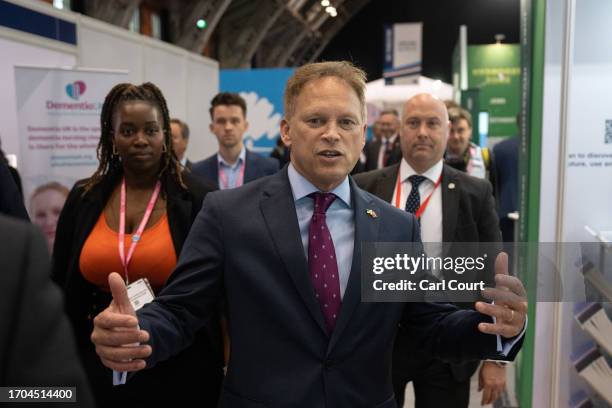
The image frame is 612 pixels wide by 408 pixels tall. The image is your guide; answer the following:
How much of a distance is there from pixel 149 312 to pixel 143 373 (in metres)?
0.83

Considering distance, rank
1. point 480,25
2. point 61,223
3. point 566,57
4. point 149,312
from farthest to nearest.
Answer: point 480,25 → point 566,57 → point 61,223 → point 149,312

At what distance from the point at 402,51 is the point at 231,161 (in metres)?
9.48

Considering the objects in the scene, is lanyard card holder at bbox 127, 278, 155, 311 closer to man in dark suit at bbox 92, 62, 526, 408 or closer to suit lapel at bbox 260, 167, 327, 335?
man in dark suit at bbox 92, 62, 526, 408

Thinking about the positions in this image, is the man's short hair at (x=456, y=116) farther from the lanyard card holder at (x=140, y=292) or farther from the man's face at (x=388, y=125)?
the lanyard card holder at (x=140, y=292)

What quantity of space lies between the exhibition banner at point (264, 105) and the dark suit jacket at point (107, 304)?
6481mm

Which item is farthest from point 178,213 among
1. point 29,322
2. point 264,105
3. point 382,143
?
point 264,105

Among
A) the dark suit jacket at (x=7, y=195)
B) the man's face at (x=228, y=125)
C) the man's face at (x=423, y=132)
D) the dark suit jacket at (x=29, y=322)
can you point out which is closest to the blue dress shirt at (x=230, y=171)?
the man's face at (x=228, y=125)

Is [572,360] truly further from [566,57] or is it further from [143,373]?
[143,373]

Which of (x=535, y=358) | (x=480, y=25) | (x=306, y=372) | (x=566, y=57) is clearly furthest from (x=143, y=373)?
(x=480, y=25)

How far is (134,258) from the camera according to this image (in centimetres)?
215

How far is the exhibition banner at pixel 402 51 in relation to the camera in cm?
1272

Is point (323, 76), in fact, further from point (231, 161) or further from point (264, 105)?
point (264, 105)

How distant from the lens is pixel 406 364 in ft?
7.62

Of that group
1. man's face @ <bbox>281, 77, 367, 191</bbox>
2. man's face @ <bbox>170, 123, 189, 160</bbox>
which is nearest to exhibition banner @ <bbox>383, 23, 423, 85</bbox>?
man's face @ <bbox>170, 123, 189, 160</bbox>
